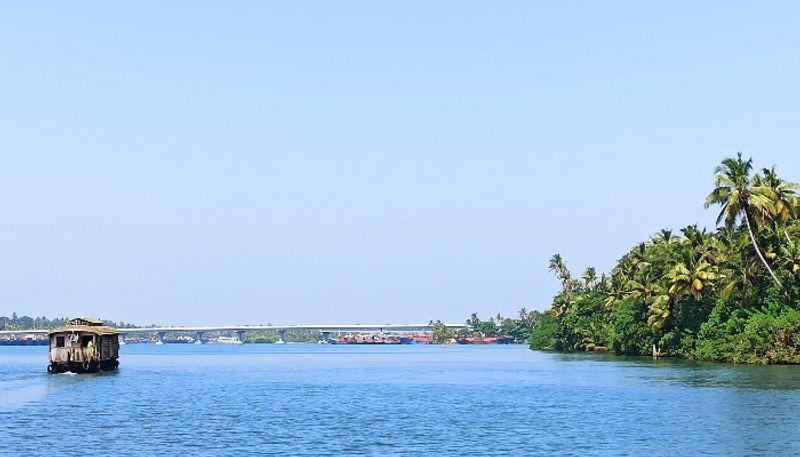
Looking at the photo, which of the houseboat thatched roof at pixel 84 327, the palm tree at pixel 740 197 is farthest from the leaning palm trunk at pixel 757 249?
the houseboat thatched roof at pixel 84 327

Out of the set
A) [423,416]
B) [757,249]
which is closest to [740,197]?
[757,249]

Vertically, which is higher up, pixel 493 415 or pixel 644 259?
pixel 644 259

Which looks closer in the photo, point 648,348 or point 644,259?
point 648,348

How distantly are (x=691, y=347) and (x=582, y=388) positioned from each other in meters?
46.9

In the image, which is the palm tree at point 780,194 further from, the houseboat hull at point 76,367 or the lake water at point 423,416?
the houseboat hull at point 76,367

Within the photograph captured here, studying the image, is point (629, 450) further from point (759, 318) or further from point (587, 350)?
point (587, 350)

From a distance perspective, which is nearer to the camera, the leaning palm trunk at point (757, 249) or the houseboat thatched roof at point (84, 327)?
the leaning palm trunk at point (757, 249)

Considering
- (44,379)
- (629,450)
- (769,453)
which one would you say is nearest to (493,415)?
(629,450)

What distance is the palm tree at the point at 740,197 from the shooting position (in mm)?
95375

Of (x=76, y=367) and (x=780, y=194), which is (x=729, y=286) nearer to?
(x=780, y=194)

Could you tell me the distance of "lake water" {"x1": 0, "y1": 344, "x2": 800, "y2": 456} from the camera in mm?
45062

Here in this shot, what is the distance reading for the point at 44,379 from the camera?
104625mm

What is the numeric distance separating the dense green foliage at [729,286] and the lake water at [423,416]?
6417 mm

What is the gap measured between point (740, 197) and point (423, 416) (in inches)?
1979
